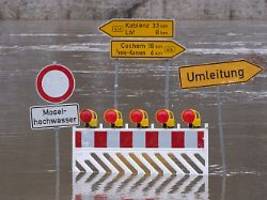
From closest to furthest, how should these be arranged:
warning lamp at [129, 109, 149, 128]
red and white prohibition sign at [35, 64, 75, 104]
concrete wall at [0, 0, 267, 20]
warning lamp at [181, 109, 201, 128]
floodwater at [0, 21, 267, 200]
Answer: floodwater at [0, 21, 267, 200] → red and white prohibition sign at [35, 64, 75, 104] → warning lamp at [181, 109, 201, 128] → warning lamp at [129, 109, 149, 128] → concrete wall at [0, 0, 267, 20]

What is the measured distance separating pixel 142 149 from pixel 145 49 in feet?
6.84

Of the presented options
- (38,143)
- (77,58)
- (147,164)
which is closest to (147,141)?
(147,164)

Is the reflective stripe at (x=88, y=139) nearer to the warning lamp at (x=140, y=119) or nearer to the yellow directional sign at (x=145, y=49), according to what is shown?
the warning lamp at (x=140, y=119)

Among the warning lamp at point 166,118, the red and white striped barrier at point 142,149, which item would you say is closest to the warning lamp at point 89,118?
the red and white striped barrier at point 142,149

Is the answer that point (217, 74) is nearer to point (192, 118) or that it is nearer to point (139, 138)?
point (192, 118)

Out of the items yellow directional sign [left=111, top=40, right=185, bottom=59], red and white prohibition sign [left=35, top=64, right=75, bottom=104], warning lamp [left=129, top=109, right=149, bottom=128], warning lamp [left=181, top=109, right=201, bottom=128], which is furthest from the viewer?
yellow directional sign [left=111, top=40, right=185, bottom=59]

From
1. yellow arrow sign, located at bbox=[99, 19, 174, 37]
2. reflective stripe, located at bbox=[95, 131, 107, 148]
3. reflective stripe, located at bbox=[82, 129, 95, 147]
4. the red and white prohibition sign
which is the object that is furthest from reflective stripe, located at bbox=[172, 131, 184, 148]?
yellow arrow sign, located at bbox=[99, 19, 174, 37]

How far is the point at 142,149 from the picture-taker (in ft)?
36.0

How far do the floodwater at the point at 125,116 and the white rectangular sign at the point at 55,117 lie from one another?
66 cm

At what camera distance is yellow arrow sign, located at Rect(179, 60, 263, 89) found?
36.7ft

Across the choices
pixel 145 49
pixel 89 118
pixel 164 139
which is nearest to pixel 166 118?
pixel 164 139

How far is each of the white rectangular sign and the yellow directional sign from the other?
201 cm

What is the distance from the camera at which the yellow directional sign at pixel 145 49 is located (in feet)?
40.7

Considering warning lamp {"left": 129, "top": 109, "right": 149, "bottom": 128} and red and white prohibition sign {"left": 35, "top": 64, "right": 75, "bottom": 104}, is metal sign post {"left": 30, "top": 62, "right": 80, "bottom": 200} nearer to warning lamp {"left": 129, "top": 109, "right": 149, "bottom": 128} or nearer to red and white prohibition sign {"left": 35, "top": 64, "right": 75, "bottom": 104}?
red and white prohibition sign {"left": 35, "top": 64, "right": 75, "bottom": 104}
